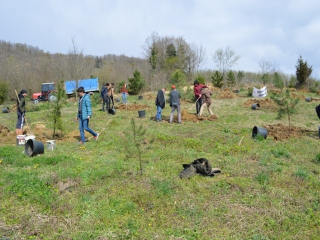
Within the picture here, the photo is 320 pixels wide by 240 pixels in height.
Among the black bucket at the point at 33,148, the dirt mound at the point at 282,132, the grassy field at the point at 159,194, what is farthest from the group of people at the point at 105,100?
the dirt mound at the point at 282,132

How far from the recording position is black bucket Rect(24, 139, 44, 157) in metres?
7.34

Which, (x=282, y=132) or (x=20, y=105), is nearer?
(x=20, y=105)

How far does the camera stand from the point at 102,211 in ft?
14.6

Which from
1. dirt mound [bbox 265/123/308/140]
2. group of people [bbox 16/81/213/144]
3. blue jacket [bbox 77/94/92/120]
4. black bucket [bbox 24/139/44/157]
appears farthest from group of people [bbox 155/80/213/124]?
black bucket [bbox 24/139/44/157]

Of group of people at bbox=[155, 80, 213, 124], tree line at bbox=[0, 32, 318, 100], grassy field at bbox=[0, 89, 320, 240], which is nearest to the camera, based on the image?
grassy field at bbox=[0, 89, 320, 240]

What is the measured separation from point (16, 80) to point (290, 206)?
35.3 m

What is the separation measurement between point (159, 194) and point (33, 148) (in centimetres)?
410

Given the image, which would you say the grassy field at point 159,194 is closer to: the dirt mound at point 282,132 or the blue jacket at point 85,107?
the blue jacket at point 85,107

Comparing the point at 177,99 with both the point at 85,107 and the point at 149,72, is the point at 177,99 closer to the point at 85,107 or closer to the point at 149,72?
the point at 85,107

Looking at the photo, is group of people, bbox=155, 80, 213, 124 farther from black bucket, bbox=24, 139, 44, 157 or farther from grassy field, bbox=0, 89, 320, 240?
black bucket, bbox=24, 139, 44, 157

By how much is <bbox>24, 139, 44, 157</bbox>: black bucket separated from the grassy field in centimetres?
24

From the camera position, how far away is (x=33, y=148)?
7.32 m

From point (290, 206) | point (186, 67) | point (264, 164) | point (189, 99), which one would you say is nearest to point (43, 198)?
point (290, 206)

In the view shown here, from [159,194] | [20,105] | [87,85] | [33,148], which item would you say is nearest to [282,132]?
[159,194]
